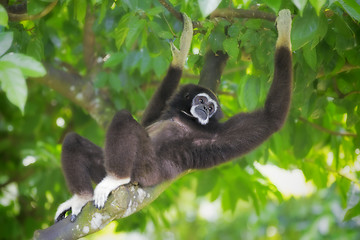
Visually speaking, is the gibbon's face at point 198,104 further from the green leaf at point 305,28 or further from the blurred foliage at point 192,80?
the green leaf at point 305,28

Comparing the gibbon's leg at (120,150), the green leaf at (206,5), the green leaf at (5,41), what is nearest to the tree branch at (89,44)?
the gibbon's leg at (120,150)

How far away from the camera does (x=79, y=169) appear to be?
3.98 meters

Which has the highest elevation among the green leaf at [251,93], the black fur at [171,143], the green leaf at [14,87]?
the green leaf at [14,87]

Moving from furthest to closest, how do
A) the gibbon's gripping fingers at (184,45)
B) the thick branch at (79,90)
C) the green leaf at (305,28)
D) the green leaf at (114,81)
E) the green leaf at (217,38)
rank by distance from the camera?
the thick branch at (79,90)
the green leaf at (114,81)
the gibbon's gripping fingers at (184,45)
the green leaf at (217,38)
the green leaf at (305,28)

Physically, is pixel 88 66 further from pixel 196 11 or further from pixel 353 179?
pixel 353 179

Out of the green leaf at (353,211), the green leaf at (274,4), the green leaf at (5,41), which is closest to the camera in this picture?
the green leaf at (5,41)

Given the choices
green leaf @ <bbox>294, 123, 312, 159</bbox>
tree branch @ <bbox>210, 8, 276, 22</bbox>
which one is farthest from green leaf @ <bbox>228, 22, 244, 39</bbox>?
green leaf @ <bbox>294, 123, 312, 159</bbox>

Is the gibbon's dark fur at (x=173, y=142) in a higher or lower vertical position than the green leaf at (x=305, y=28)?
lower

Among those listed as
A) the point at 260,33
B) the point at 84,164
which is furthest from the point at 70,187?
the point at 260,33

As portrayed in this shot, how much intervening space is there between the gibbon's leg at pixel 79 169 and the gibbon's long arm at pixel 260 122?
37.8 inches

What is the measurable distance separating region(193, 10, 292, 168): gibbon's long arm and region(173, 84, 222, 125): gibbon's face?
206 mm

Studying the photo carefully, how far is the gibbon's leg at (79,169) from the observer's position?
3898 millimetres

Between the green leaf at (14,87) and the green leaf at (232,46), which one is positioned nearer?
the green leaf at (14,87)

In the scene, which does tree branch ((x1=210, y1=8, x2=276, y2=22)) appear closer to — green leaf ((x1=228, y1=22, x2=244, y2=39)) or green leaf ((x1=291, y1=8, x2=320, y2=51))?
green leaf ((x1=228, y1=22, x2=244, y2=39))
